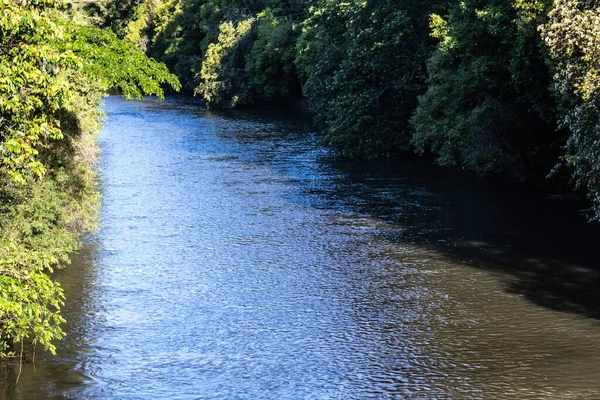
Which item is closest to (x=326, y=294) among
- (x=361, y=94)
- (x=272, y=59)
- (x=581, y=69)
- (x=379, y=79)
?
(x=581, y=69)

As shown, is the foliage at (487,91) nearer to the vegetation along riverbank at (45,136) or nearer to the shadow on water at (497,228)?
the shadow on water at (497,228)

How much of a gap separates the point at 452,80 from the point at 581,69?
1579 cm

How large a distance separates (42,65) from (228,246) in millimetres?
15708

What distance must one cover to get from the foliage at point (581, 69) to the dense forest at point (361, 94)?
0.05m

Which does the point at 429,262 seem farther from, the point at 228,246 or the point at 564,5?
the point at 564,5

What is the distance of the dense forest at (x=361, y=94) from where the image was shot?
13391mm

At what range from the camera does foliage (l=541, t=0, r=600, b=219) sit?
2411 cm

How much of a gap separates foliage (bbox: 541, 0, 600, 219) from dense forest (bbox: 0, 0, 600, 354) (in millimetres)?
49

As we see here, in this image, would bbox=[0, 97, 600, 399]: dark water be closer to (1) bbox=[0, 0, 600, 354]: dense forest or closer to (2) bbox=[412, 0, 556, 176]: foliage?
(1) bbox=[0, 0, 600, 354]: dense forest

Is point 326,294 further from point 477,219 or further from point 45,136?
point 45,136

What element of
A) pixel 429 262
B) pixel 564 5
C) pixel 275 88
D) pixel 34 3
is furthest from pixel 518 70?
pixel 275 88

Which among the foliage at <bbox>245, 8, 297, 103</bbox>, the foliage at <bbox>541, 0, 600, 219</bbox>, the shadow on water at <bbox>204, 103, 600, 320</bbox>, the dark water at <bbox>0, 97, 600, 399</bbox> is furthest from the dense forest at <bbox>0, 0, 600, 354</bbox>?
the dark water at <bbox>0, 97, 600, 399</bbox>

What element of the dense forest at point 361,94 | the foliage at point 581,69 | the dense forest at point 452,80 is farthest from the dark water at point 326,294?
the foliage at point 581,69

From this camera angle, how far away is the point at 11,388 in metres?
17.1
